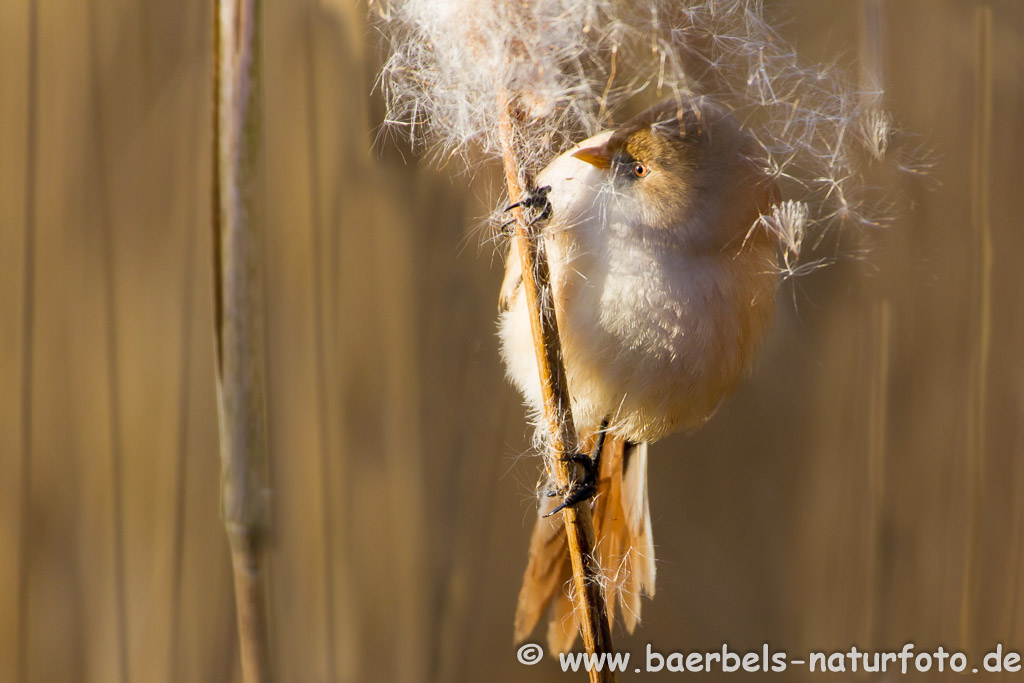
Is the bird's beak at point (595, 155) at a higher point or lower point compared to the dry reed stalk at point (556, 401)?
higher

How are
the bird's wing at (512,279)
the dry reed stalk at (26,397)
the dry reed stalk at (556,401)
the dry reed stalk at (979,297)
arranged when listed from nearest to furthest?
1. the dry reed stalk at (556,401)
2. the bird's wing at (512,279)
3. the dry reed stalk at (26,397)
4. the dry reed stalk at (979,297)

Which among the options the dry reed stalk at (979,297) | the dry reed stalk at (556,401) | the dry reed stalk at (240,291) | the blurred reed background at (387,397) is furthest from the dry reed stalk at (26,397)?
the dry reed stalk at (979,297)

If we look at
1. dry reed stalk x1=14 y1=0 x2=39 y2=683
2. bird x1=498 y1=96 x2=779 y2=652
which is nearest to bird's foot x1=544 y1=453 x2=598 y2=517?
bird x1=498 y1=96 x2=779 y2=652

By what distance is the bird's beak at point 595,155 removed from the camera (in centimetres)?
68

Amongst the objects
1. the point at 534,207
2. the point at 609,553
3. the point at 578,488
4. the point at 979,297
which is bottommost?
the point at 609,553

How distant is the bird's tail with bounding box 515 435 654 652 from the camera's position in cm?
91

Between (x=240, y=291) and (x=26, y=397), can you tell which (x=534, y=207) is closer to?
(x=240, y=291)

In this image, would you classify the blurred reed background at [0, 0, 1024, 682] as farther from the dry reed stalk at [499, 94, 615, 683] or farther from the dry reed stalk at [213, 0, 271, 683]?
the dry reed stalk at [213, 0, 271, 683]

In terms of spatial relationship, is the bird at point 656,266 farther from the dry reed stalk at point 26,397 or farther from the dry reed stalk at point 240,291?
the dry reed stalk at point 26,397

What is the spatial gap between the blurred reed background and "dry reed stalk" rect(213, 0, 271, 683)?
440mm

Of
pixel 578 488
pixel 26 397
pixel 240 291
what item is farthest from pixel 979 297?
pixel 26 397

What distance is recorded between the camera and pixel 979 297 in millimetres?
1122

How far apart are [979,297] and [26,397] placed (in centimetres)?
142

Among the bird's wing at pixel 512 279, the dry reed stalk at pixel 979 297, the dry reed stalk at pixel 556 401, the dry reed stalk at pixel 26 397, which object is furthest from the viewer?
the dry reed stalk at pixel 979 297
